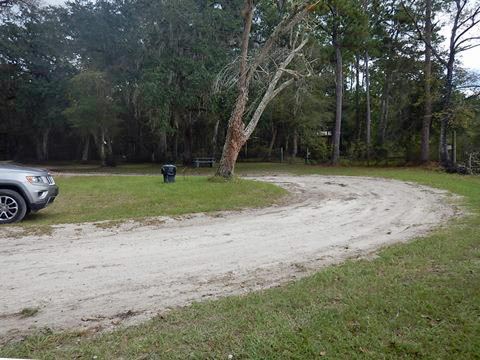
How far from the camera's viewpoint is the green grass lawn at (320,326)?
2430mm

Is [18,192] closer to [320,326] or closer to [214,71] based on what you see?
[320,326]

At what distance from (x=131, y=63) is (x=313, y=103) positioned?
1401 centimetres

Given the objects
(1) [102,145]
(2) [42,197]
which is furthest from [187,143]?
(2) [42,197]

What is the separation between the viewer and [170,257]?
4.90 meters

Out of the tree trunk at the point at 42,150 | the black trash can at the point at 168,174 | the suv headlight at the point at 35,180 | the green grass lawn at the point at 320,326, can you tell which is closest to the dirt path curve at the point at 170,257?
the green grass lawn at the point at 320,326

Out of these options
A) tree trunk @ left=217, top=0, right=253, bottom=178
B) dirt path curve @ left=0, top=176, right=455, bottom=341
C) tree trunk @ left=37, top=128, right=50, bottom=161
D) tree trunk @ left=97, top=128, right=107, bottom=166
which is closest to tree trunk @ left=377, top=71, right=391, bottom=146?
tree trunk @ left=217, top=0, right=253, bottom=178

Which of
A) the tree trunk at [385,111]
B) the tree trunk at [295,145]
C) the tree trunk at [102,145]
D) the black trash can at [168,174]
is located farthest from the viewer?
the tree trunk at [295,145]

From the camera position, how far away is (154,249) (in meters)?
5.32

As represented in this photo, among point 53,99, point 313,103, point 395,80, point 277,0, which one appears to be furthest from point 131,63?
point 395,80

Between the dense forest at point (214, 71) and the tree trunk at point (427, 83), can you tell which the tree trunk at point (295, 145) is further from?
the tree trunk at point (427, 83)

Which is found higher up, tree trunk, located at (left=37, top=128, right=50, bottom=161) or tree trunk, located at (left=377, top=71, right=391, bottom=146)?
tree trunk, located at (left=377, top=71, right=391, bottom=146)

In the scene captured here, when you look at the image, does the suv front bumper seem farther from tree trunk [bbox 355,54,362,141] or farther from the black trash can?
tree trunk [bbox 355,54,362,141]

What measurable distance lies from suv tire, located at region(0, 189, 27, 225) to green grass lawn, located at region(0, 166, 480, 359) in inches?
213

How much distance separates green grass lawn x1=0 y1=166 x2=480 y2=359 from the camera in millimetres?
2430
